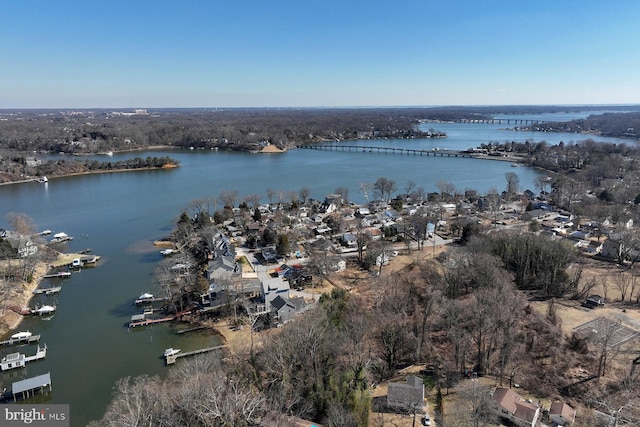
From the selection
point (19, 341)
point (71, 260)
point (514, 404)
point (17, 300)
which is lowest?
point (19, 341)

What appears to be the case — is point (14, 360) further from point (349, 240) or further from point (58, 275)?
point (349, 240)

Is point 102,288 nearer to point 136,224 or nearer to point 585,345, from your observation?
point 136,224

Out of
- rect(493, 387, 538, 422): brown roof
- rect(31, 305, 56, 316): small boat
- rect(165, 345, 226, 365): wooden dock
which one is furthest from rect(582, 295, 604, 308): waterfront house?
rect(31, 305, 56, 316): small boat

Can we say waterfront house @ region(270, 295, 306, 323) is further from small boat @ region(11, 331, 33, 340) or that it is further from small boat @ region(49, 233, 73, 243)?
small boat @ region(49, 233, 73, 243)

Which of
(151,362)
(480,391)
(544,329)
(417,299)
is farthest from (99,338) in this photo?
(544,329)

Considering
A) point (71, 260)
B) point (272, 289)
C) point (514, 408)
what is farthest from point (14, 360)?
point (514, 408)
